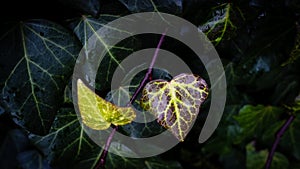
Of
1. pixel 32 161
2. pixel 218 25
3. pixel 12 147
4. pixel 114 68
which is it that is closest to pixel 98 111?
pixel 114 68

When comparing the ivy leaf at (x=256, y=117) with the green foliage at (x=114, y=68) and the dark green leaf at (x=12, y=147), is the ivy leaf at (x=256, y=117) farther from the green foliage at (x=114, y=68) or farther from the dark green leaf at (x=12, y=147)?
the dark green leaf at (x=12, y=147)

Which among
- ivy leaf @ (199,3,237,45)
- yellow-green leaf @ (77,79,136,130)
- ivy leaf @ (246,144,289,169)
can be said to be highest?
ivy leaf @ (199,3,237,45)

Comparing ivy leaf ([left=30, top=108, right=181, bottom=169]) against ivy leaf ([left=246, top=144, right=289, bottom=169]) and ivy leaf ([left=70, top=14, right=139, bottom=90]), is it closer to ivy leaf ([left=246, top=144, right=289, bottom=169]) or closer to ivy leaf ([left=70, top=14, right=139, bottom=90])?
ivy leaf ([left=70, top=14, right=139, bottom=90])

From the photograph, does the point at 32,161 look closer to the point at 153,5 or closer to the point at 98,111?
the point at 98,111

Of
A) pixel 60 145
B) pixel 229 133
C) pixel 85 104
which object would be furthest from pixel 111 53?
pixel 229 133

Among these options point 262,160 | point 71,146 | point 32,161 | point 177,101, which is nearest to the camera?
point 177,101

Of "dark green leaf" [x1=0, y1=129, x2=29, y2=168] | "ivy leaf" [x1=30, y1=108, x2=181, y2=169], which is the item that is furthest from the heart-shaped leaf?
"dark green leaf" [x1=0, y1=129, x2=29, y2=168]

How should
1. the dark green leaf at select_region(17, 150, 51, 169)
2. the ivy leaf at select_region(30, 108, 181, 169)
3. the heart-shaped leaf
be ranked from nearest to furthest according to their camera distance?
the heart-shaped leaf → the ivy leaf at select_region(30, 108, 181, 169) → the dark green leaf at select_region(17, 150, 51, 169)
